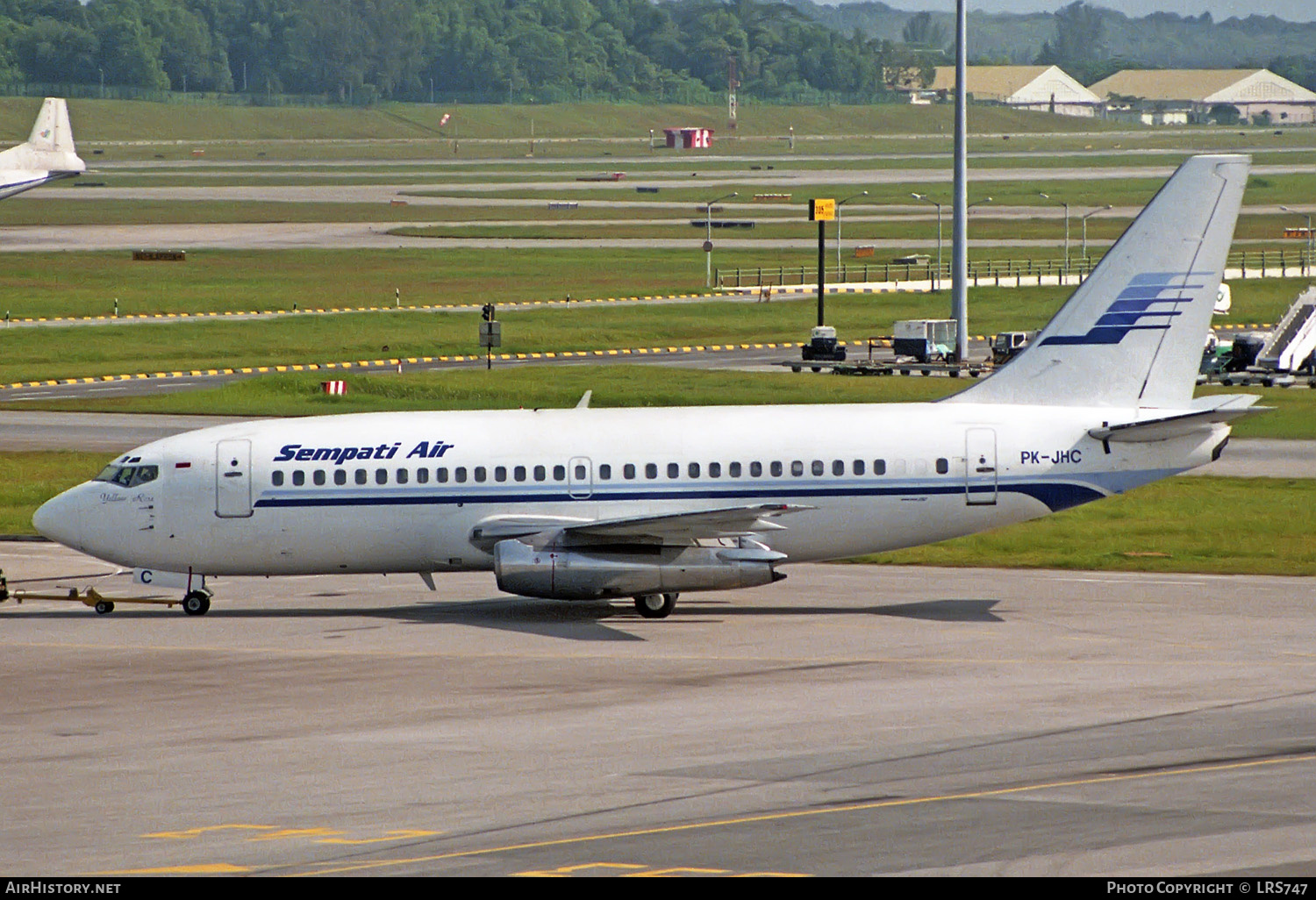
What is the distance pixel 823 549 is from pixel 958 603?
3.45 meters

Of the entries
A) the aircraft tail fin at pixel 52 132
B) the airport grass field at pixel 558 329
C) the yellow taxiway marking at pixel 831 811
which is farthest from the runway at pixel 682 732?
the aircraft tail fin at pixel 52 132

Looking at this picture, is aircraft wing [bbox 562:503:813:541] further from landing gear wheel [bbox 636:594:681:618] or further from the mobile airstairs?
the mobile airstairs

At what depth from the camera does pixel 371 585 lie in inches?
1817

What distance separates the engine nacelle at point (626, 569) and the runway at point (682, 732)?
92cm

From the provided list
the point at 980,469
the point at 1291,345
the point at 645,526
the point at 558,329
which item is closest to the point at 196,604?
the point at 645,526

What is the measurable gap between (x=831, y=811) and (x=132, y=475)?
21926 mm

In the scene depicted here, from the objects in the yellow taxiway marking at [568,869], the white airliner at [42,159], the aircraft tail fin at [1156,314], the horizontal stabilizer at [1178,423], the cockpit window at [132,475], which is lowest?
the yellow taxiway marking at [568,869]

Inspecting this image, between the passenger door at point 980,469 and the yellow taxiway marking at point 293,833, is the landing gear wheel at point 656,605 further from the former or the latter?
the yellow taxiway marking at point 293,833

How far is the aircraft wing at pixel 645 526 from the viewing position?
37938mm

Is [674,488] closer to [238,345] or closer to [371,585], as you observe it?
[371,585]

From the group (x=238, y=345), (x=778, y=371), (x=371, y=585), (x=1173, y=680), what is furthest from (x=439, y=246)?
(x=1173, y=680)

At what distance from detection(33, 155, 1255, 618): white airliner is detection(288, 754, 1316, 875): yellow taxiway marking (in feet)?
45.8

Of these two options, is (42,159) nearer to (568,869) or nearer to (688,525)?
(688,525)

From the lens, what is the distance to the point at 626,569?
39.1 meters
